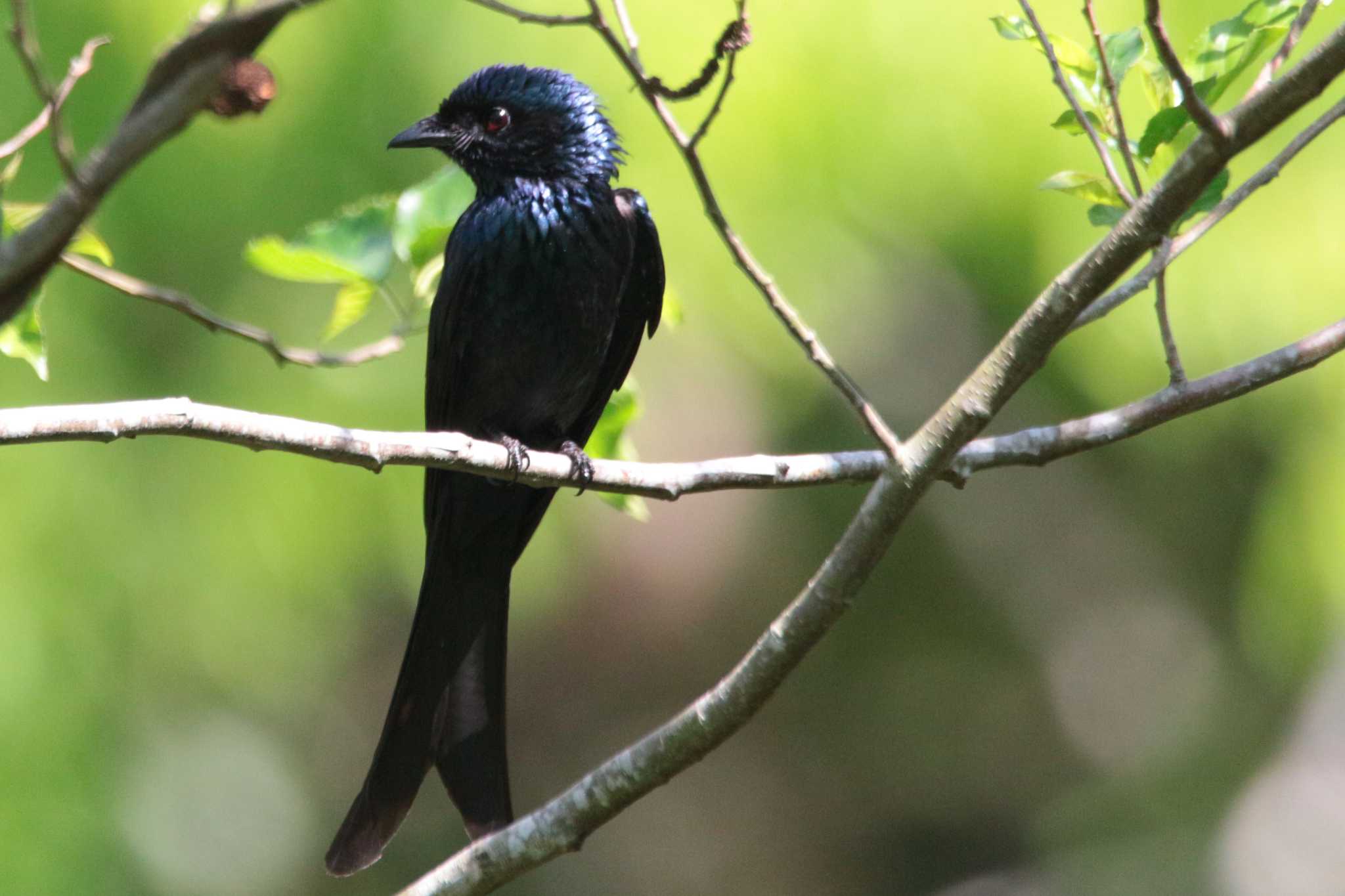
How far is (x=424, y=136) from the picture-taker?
3883 mm

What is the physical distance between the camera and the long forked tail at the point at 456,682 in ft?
10.5

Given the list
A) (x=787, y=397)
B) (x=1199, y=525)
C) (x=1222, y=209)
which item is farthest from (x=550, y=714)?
(x=1222, y=209)

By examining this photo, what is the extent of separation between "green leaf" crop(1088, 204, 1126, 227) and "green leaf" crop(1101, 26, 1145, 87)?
0.70ft

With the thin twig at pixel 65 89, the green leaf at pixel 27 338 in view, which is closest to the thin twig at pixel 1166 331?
the thin twig at pixel 65 89

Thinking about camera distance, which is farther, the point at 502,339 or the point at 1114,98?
the point at 502,339

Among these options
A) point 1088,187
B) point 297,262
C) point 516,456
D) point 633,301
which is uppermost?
point 1088,187

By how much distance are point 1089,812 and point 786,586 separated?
182 cm

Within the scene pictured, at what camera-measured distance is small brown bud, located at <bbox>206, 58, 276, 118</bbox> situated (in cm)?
122

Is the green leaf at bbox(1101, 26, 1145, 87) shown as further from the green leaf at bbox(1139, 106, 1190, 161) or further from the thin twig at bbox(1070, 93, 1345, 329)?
the thin twig at bbox(1070, 93, 1345, 329)

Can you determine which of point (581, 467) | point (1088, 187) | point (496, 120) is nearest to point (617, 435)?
point (581, 467)

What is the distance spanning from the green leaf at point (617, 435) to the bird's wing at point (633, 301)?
0.70 m

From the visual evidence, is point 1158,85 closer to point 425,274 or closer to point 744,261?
point 744,261

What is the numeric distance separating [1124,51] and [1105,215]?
0.28 metres

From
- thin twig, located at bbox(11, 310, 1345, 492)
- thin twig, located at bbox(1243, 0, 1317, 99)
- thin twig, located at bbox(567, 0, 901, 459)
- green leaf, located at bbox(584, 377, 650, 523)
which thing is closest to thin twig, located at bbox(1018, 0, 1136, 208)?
thin twig, located at bbox(1243, 0, 1317, 99)
